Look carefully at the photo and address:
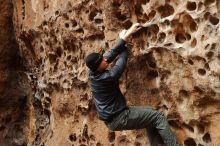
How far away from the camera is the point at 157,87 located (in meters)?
4.95

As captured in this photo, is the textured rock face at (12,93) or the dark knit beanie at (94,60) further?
the textured rock face at (12,93)

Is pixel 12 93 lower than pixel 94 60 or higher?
higher

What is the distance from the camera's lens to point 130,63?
17.0 ft

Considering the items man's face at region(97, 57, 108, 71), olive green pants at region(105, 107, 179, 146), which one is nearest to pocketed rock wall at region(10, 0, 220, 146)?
olive green pants at region(105, 107, 179, 146)

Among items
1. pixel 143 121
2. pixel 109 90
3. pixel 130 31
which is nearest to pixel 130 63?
pixel 130 31

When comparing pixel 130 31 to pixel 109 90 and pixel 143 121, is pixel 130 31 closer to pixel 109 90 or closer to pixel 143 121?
pixel 109 90

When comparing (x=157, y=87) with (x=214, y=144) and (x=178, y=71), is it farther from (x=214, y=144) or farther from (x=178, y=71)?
(x=214, y=144)

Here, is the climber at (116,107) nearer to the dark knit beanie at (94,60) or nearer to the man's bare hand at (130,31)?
the dark knit beanie at (94,60)

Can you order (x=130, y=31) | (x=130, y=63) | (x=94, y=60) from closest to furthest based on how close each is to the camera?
(x=94, y=60), (x=130, y=31), (x=130, y=63)

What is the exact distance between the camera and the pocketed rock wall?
4387 millimetres

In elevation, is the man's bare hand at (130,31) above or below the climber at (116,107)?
above

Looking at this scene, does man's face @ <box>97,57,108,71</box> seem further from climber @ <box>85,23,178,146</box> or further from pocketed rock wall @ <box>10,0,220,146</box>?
pocketed rock wall @ <box>10,0,220,146</box>

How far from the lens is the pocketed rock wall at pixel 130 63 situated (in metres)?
4.39

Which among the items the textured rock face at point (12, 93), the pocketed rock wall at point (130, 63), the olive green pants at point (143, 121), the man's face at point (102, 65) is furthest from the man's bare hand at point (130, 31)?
the textured rock face at point (12, 93)
